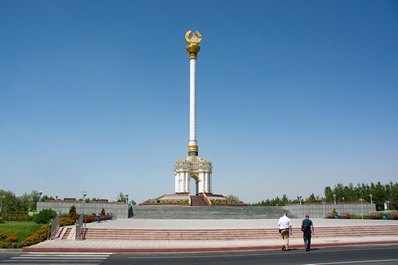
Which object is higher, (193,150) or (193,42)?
(193,42)

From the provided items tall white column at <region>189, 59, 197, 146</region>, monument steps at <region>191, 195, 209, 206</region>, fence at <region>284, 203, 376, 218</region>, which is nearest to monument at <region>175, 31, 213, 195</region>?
tall white column at <region>189, 59, 197, 146</region>

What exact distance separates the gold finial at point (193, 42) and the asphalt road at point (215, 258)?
55619 millimetres

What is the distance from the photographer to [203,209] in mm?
44625

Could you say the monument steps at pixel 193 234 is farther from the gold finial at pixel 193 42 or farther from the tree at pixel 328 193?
the tree at pixel 328 193

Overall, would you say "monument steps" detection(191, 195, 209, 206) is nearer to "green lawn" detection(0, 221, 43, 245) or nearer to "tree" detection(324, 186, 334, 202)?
"green lawn" detection(0, 221, 43, 245)

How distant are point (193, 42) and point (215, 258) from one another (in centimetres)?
5894

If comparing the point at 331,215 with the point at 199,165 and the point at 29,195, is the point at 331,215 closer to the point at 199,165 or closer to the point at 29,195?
the point at 199,165

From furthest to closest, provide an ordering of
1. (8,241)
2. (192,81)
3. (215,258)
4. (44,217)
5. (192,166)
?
1. (192,81)
2. (192,166)
3. (44,217)
4. (8,241)
5. (215,258)

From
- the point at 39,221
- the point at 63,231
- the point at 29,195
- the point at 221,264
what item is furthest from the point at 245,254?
the point at 29,195

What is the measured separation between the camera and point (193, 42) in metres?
69.4

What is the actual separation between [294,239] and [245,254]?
686 centimetres

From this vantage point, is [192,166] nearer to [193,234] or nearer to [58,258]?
[193,234]

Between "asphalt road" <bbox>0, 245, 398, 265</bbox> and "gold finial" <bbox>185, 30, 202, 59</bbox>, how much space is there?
182 ft

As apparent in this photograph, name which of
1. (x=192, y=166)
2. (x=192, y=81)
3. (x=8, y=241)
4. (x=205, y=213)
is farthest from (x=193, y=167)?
(x=8, y=241)
